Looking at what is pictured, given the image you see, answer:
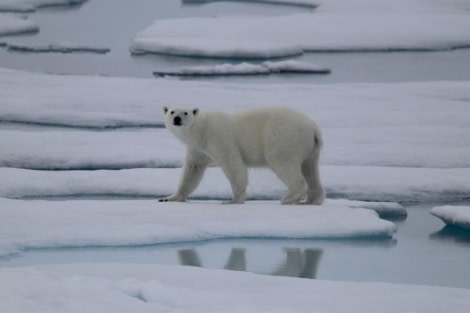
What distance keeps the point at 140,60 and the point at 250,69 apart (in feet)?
6.95

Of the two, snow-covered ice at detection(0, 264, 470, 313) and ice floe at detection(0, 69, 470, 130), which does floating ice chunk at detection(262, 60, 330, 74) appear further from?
snow-covered ice at detection(0, 264, 470, 313)

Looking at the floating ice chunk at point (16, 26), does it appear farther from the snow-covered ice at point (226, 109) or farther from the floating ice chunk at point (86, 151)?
the floating ice chunk at point (86, 151)

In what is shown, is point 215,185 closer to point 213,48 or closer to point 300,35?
point 213,48

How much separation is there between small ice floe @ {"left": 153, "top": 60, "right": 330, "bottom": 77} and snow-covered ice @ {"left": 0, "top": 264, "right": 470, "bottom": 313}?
9.38 meters

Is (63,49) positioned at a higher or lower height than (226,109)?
higher

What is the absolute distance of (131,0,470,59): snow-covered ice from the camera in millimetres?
16125

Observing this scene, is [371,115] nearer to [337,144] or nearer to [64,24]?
[337,144]

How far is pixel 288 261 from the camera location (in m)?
5.50

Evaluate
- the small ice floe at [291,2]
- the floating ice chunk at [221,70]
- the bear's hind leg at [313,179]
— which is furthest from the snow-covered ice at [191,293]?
the small ice floe at [291,2]

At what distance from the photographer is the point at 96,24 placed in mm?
20406

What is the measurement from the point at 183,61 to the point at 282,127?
9.40 m

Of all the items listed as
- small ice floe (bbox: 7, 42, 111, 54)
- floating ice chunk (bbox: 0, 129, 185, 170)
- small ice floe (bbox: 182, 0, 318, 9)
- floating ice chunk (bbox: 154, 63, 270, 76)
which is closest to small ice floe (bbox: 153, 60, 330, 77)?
floating ice chunk (bbox: 154, 63, 270, 76)

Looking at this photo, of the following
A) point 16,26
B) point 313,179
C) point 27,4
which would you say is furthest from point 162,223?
point 27,4

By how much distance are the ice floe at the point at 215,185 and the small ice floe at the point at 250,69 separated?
6.75 meters
